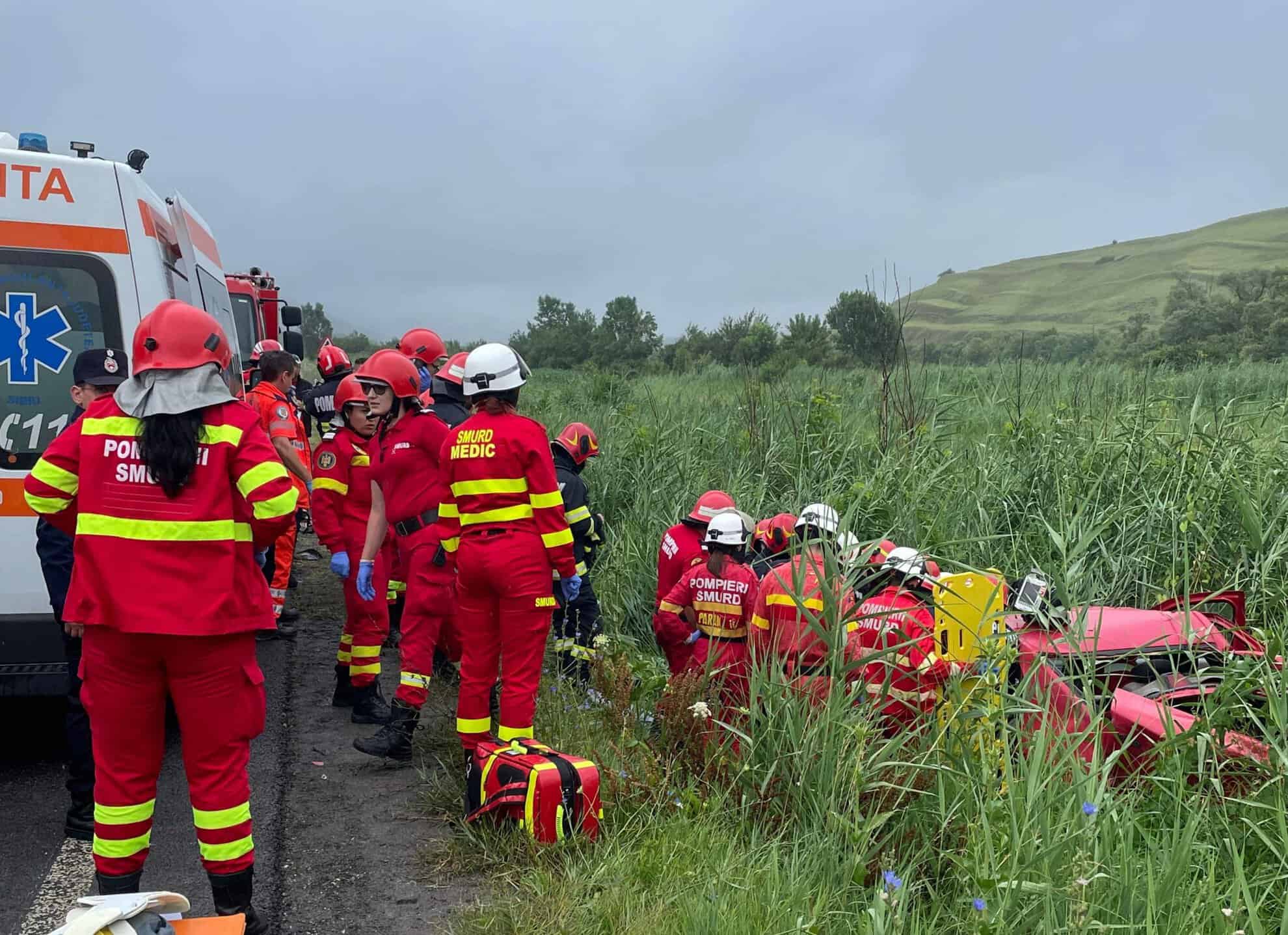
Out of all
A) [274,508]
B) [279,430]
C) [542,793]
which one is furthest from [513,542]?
[279,430]

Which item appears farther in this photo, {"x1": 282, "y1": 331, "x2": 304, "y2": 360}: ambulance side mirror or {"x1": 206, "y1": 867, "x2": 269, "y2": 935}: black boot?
{"x1": 282, "y1": 331, "x2": 304, "y2": 360}: ambulance side mirror

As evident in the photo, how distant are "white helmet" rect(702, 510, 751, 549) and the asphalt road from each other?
5.60 ft

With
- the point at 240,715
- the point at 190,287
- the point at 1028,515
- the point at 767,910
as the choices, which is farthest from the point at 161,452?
the point at 1028,515

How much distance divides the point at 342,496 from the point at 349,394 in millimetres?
589

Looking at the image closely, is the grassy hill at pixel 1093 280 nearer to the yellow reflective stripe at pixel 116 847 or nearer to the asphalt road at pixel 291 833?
the asphalt road at pixel 291 833

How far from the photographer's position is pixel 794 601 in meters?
4.20

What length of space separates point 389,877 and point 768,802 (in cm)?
142

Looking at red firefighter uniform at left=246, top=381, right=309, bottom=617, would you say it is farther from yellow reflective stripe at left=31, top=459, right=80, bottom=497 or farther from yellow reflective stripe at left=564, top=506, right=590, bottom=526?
yellow reflective stripe at left=31, top=459, right=80, bottom=497

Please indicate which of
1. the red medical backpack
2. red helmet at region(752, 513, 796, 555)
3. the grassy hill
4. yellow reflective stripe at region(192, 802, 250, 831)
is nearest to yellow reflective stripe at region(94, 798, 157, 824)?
yellow reflective stripe at region(192, 802, 250, 831)

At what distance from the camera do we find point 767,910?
3148 mm

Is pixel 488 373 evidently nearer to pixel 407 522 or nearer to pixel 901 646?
pixel 407 522

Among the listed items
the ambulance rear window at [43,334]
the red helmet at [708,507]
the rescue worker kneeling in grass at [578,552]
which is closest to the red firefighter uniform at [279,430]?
the rescue worker kneeling in grass at [578,552]

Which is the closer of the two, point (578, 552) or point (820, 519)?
point (820, 519)

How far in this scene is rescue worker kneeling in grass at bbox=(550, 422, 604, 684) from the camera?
573 centimetres
